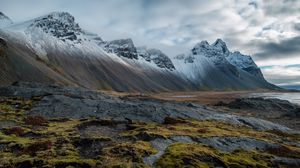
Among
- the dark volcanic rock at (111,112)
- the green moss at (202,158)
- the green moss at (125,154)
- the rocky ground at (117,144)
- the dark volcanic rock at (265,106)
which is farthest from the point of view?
the dark volcanic rock at (265,106)

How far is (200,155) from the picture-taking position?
30875 mm

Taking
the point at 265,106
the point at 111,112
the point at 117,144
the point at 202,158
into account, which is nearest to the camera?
the point at 202,158

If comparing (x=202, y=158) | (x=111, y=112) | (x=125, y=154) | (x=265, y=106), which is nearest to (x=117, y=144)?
(x=125, y=154)

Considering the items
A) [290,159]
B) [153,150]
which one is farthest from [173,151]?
[290,159]

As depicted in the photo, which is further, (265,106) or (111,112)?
(265,106)

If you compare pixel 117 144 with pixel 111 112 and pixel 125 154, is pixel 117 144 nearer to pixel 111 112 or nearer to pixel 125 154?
pixel 125 154

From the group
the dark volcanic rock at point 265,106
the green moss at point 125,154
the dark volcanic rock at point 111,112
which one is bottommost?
the dark volcanic rock at point 265,106

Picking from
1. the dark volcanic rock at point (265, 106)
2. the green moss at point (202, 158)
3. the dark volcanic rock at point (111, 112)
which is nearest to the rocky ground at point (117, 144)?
the green moss at point (202, 158)

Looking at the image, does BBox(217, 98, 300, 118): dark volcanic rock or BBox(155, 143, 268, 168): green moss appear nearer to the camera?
BBox(155, 143, 268, 168): green moss

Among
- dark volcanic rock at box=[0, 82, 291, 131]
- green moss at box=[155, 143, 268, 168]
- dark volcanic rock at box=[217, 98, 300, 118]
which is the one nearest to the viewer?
green moss at box=[155, 143, 268, 168]

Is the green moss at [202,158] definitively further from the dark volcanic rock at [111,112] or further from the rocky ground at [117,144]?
the dark volcanic rock at [111,112]

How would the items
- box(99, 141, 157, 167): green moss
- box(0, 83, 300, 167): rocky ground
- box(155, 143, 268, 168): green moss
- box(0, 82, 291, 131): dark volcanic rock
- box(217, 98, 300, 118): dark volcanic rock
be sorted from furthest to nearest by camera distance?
box(217, 98, 300, 118): dark volcanic rock, box(0, 82, 291, 131): dark volcanic rock, box(155, 143, 268, 168): green moss, box(0, 83, 300, 167): rocky ground, box(99, 141, 157, 167): green moss

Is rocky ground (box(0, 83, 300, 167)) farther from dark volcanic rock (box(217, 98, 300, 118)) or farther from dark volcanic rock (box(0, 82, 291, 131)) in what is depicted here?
dark volcanic rock (box(217, 98, 300, 118))

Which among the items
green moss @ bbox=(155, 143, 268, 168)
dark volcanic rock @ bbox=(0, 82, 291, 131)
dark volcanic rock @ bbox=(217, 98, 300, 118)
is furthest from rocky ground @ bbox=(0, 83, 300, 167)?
dark volcanic rock @ bbox=(217, 98, 300, 118)
